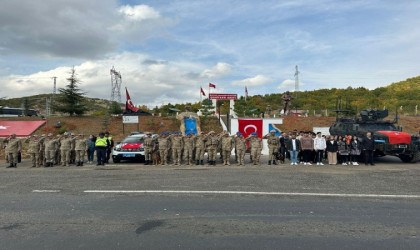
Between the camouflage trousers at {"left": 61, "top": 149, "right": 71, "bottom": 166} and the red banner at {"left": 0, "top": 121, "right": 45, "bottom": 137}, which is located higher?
the red banner at {"left": 0, "top": 121, "right": 45, "bottom": 137}

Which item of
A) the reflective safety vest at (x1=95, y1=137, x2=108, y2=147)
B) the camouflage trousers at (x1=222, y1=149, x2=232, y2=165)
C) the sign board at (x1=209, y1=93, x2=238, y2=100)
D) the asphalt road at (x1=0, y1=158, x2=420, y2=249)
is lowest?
the asphalt road at (x1=0, y1=158, x2=420, y2=249)

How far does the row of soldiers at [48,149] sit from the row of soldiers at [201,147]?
3013 mm

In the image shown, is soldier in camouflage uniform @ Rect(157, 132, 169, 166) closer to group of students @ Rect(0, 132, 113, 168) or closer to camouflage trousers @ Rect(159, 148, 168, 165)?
camouflage trousers @ Rect(159, 148, 168, 165)

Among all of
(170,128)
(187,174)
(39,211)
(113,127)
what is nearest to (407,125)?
(170,128)

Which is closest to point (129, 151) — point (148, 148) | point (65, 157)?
point (148, 148)

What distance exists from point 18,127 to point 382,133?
3163 centimetres

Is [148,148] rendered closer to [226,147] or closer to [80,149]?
[80,149]

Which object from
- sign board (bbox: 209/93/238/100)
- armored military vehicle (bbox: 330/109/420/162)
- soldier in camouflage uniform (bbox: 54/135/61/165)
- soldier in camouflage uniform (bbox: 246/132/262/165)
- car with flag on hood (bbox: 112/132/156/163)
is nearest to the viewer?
armored military vehicle (bbox: 330/109/420/162)

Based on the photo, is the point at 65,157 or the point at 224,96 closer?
the point at 65,157

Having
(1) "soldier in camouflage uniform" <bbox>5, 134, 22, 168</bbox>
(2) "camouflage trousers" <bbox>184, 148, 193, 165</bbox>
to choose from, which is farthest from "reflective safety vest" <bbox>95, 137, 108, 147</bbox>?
(2) "camouflage trousers" <bbox>184, 148, 193, 165</bbox>

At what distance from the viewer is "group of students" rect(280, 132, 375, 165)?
16781 millimetres

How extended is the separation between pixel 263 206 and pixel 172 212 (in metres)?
1.94

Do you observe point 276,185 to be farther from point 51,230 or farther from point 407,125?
point 407,125

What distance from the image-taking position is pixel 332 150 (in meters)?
17.1
